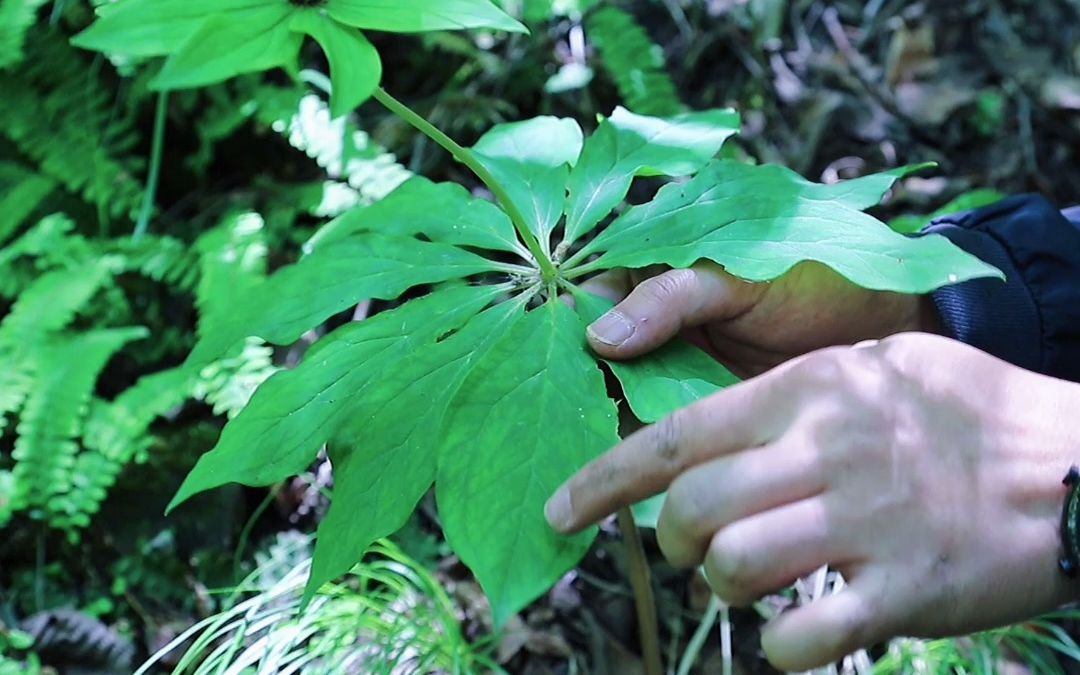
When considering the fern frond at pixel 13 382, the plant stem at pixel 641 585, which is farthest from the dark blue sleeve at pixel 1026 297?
the fern frond at pixel 13 382

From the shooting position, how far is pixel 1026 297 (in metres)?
1.46

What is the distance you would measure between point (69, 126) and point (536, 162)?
208cm

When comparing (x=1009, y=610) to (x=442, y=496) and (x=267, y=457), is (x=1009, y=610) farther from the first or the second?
(x=267, y=457)

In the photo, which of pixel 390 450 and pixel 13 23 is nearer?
pixel 390 450

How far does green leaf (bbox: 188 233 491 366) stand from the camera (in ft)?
3.67

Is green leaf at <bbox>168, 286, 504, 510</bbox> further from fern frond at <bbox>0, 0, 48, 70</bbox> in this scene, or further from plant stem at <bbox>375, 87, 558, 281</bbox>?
fern frond at <bbox>0, 0, 48, 70</bbox>

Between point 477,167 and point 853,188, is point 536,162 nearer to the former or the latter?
point 477,167

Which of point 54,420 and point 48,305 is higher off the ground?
point 48,305

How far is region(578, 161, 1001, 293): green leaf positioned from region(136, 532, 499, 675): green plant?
31.9 inches

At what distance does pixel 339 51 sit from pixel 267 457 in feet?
1.60

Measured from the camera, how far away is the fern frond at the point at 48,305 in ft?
7.19

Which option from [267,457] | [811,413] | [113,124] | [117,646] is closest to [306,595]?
[267,457]

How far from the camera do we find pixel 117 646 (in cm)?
178

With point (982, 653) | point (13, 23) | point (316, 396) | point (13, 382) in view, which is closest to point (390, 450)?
point (316, 396)
